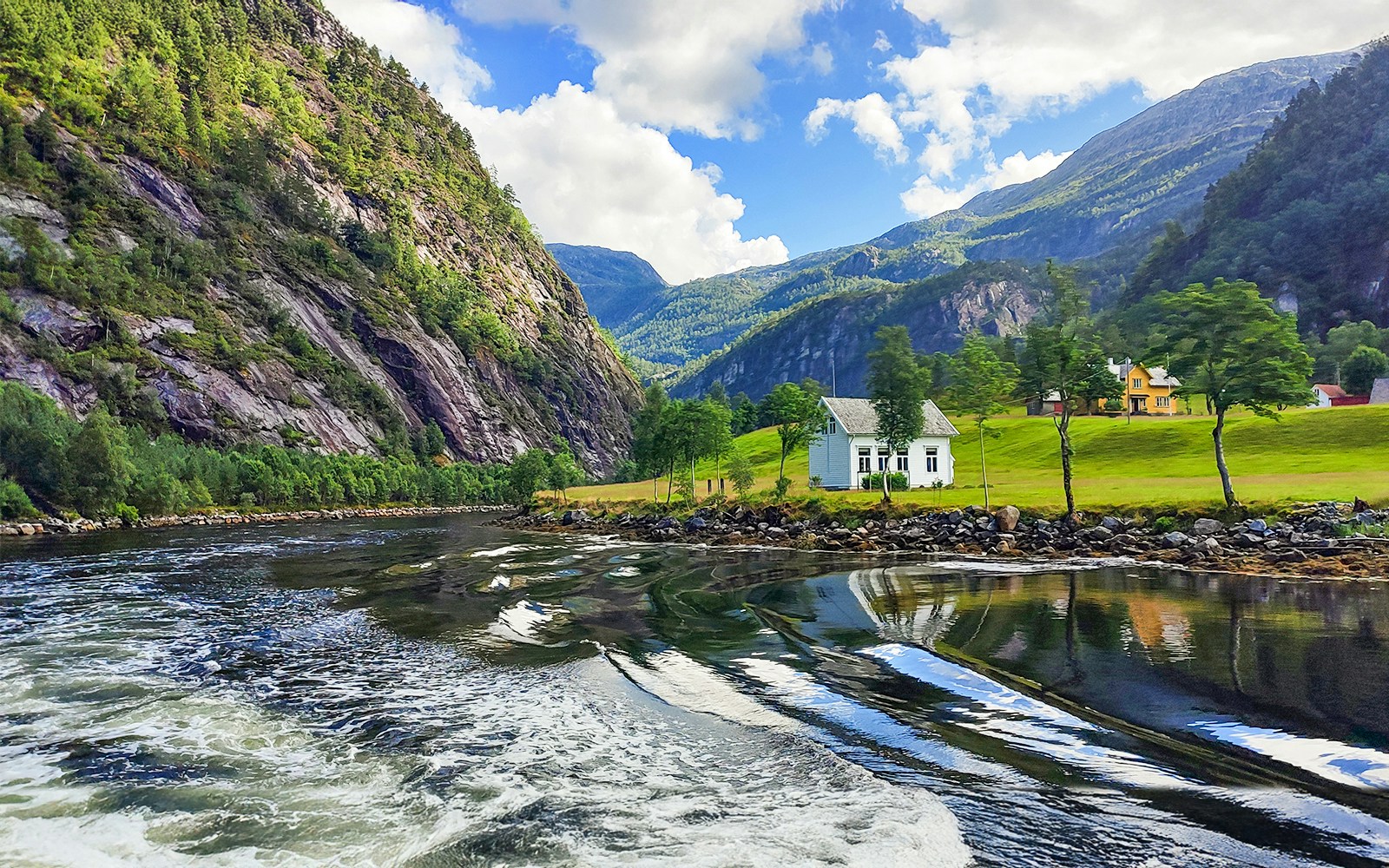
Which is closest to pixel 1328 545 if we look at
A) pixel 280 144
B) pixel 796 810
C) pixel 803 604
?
pixel 803 604

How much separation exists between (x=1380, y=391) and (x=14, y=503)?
458ft

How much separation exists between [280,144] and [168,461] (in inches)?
4804

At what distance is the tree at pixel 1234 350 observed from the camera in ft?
111

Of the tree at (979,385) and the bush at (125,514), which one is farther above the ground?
the tree at (979,385)

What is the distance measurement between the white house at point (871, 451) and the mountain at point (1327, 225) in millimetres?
133496

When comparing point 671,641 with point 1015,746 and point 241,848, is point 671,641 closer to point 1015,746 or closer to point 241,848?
point 1015,746

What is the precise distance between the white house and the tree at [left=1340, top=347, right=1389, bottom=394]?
72344 millimetres

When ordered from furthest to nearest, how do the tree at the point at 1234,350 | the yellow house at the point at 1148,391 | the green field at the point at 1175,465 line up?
the yellow house at the point at 1148,391
the green field at the point at 1175,465
the tree at the point at 1234,350

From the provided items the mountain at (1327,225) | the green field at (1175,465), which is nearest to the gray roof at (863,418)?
the green field at (1175,465)

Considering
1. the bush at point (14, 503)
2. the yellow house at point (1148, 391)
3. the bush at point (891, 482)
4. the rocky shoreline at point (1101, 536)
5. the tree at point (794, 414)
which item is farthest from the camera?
the yellow house at point (1148, 391)

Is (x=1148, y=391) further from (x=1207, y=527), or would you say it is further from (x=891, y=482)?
(x=1207, y=527)

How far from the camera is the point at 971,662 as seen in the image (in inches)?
574

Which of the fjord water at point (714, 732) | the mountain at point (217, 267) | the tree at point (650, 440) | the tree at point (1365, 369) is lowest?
the fjord water at point (714, 732)

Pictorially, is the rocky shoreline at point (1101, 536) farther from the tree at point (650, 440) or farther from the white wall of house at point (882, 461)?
the tree at point (650, 440)
